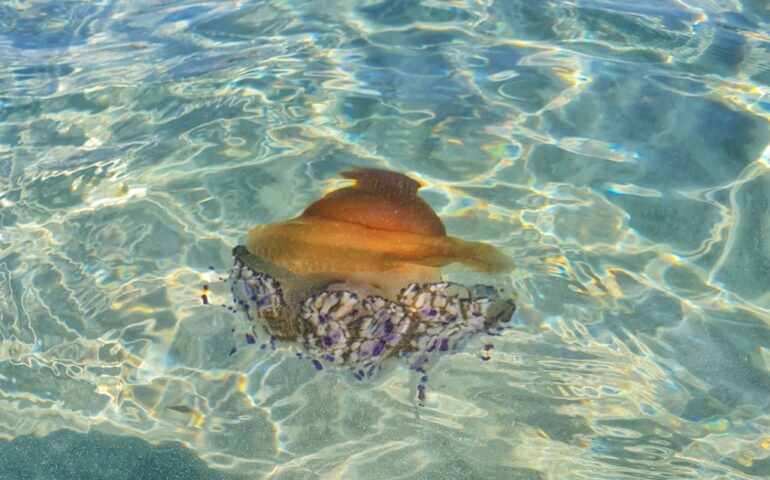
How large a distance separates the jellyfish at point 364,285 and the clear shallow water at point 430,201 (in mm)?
314

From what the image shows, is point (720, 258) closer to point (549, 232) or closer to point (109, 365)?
point (549, 232)

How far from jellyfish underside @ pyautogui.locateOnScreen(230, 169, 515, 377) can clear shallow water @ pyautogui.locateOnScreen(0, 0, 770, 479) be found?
12.6 inches

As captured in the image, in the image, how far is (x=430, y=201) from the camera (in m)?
4.14

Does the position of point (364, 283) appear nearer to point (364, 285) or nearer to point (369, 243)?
point (364, 285)

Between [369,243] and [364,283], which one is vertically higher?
[369,243]

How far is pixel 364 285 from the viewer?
314 centimetres

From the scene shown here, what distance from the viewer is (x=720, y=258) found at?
12.8ft

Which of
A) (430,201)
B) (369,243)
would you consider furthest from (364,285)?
(430,201)

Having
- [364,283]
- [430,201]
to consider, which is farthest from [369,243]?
[430,201]

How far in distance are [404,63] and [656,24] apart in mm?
2029

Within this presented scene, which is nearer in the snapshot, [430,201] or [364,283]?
[364,283]

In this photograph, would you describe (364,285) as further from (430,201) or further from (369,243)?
(430,201)

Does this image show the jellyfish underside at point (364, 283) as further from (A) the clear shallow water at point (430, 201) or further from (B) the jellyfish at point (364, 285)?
(A) the clear shallow water at point (430, 201)

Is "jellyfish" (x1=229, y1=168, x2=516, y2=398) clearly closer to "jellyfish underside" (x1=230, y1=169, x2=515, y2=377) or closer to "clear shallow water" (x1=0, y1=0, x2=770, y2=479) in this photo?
"jellyfish underside" (x1=230, y1=169, x2=515, y2=377)
